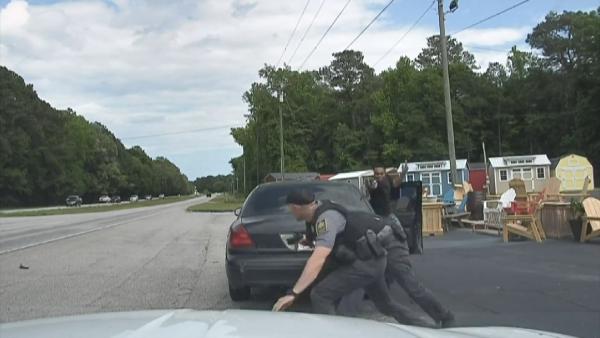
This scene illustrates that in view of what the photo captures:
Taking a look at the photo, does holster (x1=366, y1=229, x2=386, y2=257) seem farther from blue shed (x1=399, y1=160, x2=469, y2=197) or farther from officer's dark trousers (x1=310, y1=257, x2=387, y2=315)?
blue shed (x1=399, y1=160, x2=469, y2=197)

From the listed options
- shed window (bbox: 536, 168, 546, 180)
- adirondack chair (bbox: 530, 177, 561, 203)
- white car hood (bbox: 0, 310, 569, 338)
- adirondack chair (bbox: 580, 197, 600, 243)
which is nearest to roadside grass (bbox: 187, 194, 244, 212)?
shed window (bbox: 536, 168, 546, 180)

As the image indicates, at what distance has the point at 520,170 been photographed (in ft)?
162

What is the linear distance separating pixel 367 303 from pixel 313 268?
3.12 m

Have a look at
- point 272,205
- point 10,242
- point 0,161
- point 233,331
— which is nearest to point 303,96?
point 0,161

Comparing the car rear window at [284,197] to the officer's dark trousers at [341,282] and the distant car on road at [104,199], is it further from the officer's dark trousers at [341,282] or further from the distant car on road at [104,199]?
the distant car on road at [104,199]

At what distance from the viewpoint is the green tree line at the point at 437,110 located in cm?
7731

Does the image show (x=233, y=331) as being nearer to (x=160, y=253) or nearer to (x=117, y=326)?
(x=117, y=326)

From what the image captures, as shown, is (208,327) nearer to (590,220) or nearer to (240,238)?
(240,238)

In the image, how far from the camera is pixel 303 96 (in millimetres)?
96062

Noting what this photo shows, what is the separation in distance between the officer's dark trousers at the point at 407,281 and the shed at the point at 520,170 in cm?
4384

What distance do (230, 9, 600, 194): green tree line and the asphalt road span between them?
61.3 metres

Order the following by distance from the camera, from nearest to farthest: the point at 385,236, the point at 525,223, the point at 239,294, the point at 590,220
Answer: the point at 385,236
the point at 239,294
the point at 590,220
the point at 525,223

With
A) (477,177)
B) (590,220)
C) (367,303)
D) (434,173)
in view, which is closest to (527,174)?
(434,173)

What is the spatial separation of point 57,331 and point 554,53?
3360 inches
